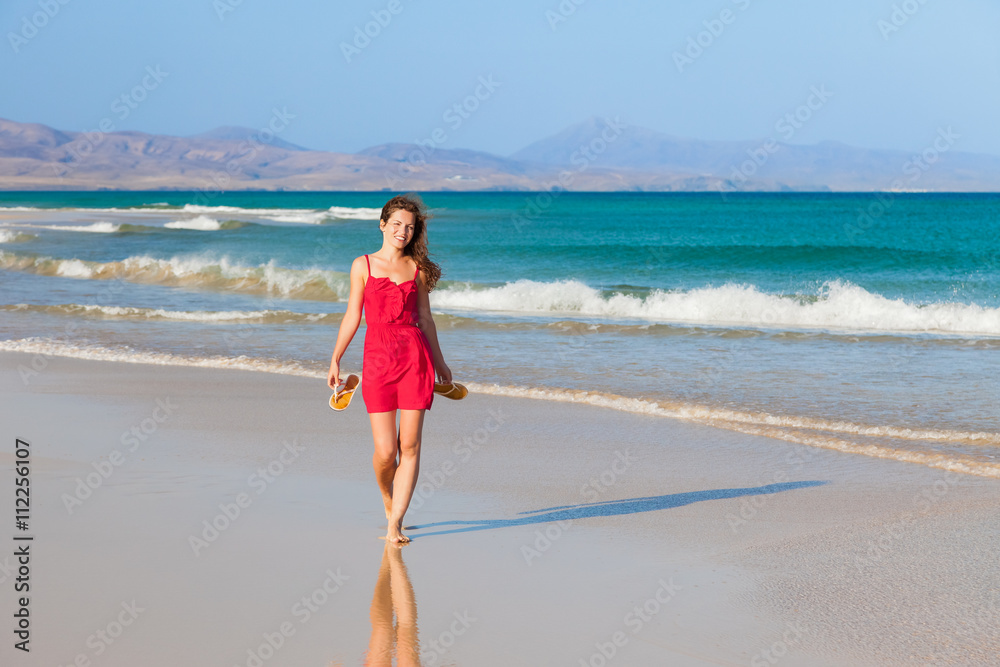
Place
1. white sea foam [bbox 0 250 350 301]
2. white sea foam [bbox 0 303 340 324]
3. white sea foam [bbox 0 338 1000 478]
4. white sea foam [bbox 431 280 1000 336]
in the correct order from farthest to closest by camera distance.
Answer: white sea foam [bbox 0 250 350 301] < white sea foam [bbox 431 280 1000 336] < white sea foam [bbox 0 303 340 324] < white sea foam [bbox 0 338 1000 478]

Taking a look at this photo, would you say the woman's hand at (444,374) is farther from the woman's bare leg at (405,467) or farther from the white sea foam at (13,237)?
the white sea foam at (13,237)

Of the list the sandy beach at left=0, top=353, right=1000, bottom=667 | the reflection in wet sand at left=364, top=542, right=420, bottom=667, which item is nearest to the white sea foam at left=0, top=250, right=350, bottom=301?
the sandy beach at left=0, top=353, right=1000, bottom=667

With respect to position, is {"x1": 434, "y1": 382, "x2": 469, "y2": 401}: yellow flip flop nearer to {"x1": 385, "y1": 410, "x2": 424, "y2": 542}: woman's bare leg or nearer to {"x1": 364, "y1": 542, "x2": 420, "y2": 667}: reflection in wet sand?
{"x1": 385, "y1": 410, "x2": 424, "y2": 542}: woman's bare leg

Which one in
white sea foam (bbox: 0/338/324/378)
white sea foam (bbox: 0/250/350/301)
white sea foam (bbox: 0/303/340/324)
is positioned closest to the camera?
white sea foam (bbox: 0/338/324/378)

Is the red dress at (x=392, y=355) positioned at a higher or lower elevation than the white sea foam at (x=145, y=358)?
higher

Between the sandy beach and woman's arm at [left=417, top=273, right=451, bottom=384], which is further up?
woman's arm at [left=417, top=273, right=451, bottom=384]

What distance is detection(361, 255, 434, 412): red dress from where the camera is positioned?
4.60m

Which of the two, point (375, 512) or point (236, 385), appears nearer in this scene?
point (375, 512)

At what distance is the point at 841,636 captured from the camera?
364cm

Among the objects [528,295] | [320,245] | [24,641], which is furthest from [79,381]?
[320,245]

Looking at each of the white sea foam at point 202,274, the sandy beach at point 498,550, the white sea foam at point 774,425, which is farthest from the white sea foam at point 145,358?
the white sea foam at point 202,274

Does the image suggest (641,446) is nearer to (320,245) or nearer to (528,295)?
(528,295)

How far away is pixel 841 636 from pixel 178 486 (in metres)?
3.92

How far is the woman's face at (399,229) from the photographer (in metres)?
4.64
